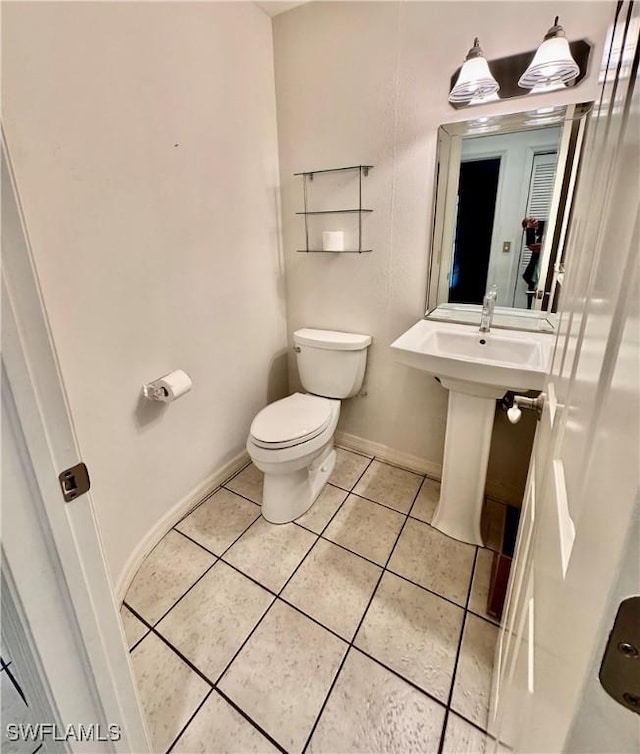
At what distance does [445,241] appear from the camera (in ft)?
5.75

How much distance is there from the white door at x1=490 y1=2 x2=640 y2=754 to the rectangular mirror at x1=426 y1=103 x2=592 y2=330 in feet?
3.22

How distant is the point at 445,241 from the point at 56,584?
1.80 meters

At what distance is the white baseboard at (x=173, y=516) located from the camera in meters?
1.52

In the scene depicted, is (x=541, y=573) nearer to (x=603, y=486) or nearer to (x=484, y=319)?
(x=603, y=486)

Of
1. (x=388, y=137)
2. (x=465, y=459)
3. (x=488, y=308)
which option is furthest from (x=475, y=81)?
(x=465, y=459)

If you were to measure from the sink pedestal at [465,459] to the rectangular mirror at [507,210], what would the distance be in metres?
0.43

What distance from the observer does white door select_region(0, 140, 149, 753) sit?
0.52m

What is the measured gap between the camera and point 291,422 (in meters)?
1.79

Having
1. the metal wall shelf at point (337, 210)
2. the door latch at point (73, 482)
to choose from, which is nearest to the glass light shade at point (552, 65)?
the metal wall shelf at point (337, 210)

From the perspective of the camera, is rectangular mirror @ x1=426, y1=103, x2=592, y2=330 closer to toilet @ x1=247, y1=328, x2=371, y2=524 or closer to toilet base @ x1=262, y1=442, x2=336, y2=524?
toilet @ x1=247, y1=328, x2=371, y2=524

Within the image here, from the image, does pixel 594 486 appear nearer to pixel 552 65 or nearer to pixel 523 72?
pixel 552 65

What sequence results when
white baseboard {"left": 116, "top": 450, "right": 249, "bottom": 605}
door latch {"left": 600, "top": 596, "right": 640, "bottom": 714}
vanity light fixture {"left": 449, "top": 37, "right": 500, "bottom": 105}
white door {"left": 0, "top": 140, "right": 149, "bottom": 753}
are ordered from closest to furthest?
door latch {"left": 600, "top": 596, "right": 640, "bottom": 714} < white door {"left": 0, "top": 140, "right": 149, "bottom": 753} < vanity light fixture {"left": 449, "top": 37, "right": 500, "bottom": 105} < white baseboard {"left": 116, "top": 450, "right": 249, "bottom": 605}

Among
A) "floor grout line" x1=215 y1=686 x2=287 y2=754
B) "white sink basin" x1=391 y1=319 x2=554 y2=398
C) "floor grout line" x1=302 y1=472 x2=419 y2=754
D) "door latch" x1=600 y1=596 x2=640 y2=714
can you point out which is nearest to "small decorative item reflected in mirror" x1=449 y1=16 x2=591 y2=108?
"white sink basin" x1=391 y1=319 x2=554 y2=398

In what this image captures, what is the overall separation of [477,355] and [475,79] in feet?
3.50
